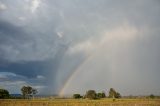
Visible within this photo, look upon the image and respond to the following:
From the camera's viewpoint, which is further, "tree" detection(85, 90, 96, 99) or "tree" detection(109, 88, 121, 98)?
"tree" detection(109, 88, 121, 98)

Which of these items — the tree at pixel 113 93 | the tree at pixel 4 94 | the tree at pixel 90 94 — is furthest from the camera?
the tree at pixel 113 93

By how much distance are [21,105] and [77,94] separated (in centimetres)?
8944

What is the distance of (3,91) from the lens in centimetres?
13112

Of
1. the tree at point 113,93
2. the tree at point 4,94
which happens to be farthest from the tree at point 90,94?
the tree at point 4,94

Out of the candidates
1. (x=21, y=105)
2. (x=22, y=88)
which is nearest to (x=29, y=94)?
(x=22, y=88)

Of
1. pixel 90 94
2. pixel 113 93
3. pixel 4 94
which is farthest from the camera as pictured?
pixel 113 93

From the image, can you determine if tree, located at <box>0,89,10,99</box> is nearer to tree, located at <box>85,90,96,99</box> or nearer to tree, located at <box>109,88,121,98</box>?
tree, located at <box>85,90,96,99</box>

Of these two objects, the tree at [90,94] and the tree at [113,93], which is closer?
the tree at [90,94]

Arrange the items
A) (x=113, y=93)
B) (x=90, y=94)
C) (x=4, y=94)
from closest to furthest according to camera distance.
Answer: (x=4, y=94), (x=90, y=94), (x=113, y=93)

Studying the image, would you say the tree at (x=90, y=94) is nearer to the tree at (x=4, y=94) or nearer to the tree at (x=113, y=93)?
the tree at (x=113, y=93)

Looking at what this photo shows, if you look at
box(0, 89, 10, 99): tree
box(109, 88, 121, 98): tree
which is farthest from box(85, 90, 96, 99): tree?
box(0, 89, 10, 99): tree

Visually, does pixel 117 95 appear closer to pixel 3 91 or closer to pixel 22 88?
pixel 22 88

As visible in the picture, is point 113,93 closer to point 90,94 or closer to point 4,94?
point 90,94

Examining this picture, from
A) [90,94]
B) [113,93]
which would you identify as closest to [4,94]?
[90,94]
